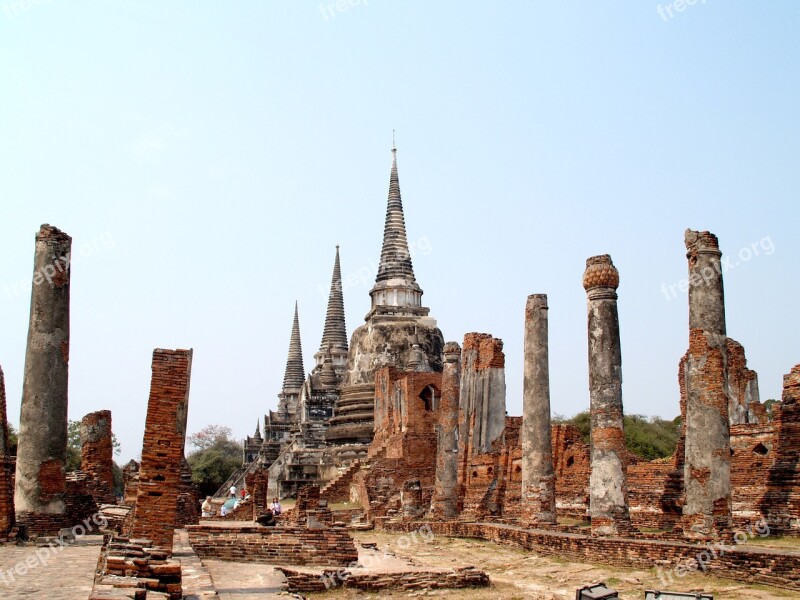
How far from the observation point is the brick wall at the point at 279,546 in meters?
13.8

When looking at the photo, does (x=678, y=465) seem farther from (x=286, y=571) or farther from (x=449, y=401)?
(x=286, y=571)

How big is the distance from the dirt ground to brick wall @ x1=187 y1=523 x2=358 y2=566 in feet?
3.92

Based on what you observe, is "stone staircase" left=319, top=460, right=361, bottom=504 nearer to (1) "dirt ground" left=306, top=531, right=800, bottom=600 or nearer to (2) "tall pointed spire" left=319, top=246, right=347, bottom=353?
(1) "dirt ground" left=306, top=531, right=800, bottom=600

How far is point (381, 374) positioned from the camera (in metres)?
36.8

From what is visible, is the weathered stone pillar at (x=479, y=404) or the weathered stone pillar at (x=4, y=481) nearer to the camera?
the weathered stone pillar at (x=4, y=481)

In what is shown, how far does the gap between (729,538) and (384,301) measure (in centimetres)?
3521

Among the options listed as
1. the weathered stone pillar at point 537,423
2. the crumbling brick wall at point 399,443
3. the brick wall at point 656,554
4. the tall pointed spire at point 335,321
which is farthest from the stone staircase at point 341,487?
the tall pointed spire at point 335,321

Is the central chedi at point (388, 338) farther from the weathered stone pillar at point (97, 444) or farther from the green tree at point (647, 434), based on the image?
the weathered stone pillar at point (97, 444)

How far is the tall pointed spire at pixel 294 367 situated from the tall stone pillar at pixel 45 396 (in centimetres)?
5327

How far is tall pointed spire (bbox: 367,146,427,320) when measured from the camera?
47938 millimetres

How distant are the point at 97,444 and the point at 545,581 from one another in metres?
10.2

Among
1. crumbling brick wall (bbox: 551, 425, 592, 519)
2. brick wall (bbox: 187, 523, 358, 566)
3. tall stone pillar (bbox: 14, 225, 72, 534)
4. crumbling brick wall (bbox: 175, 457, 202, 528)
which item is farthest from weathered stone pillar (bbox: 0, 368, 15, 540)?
crumbling brick wall (bbox: 551, 425, 592, 519)

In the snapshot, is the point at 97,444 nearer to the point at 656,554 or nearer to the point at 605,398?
the point at 605,398

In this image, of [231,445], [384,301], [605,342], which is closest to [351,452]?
[384,301]
